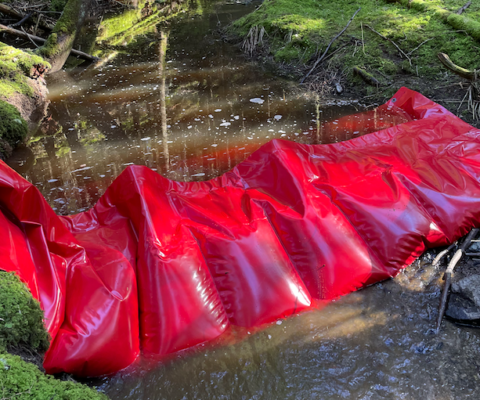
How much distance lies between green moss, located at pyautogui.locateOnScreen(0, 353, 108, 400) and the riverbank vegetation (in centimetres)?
445

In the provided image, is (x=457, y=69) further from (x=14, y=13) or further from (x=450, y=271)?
(x=14, y=13)

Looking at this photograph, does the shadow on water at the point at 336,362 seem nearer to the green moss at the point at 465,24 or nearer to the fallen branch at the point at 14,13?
the green moss at the point at 465,24

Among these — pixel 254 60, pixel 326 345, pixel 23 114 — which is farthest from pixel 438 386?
pixel 254 60

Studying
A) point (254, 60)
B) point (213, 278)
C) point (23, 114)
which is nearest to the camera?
point (213, 278)

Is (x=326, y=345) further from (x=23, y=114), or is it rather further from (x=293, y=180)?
(x=23, y=114)

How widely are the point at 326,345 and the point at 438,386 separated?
0.54 metres

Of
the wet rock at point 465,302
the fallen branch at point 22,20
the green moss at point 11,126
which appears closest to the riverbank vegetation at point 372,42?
the wet rock at point 465,302

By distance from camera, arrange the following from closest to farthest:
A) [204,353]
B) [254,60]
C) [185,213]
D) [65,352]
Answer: [65,352]
[204,353]
[185,213]
[254,60]

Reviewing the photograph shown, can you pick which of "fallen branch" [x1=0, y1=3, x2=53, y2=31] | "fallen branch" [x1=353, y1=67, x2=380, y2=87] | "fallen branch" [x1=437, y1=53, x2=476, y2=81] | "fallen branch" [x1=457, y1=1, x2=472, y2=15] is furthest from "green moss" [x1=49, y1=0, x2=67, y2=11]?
"fallen branch" [x1=437, y1=53, x2=476, y2=81]

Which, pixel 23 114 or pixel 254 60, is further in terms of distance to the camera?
pixel 254 60

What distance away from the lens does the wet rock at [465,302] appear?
2.06 m

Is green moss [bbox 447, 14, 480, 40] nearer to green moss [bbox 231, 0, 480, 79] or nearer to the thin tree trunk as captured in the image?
green moss [bbox 231, 0, 480, 79]

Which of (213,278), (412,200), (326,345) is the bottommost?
(326,345)

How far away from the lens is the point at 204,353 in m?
2.03
